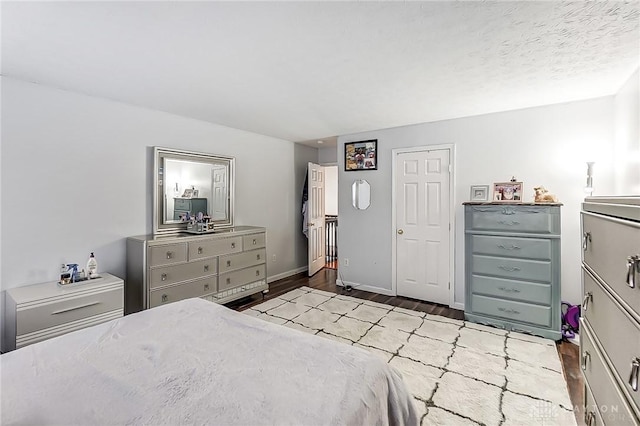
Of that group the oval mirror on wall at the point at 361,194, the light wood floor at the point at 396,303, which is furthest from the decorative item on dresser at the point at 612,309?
the oval mirror on wall at the point at 361,194

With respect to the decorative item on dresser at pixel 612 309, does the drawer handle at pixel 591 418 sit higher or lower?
lower

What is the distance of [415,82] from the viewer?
8.52 ft

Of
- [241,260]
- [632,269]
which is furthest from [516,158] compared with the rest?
A: [241,260]

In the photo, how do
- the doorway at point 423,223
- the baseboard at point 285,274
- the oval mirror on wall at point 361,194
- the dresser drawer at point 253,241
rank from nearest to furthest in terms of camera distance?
the doorway at point 423,223 < the dresser drawer at point 253,241 < the oval mirror on wall at point 361,194 < the baseboard at point 285,274

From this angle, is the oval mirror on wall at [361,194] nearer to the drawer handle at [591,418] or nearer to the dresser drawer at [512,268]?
the dresser drawer at [512,268]

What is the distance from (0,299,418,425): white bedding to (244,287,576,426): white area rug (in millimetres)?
957

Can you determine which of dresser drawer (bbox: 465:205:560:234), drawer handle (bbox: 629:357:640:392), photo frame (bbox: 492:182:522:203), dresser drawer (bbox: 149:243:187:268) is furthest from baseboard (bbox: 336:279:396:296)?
drawer handle (bbox: 629:357:640:392)

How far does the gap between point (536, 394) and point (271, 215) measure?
13.3 ft

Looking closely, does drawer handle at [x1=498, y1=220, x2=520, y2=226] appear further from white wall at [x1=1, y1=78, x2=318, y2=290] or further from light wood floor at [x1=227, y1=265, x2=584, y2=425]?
white wall at [x1=1, y1=78, x2=318, y2=290]

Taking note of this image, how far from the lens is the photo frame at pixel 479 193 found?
11.8 feet

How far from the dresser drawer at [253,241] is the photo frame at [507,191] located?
10.3ft

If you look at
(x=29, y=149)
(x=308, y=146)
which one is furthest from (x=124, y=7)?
(x=308, y=146)

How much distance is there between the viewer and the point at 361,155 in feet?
15.0

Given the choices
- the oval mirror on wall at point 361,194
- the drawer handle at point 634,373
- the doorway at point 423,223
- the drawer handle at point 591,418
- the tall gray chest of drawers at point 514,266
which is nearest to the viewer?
the drawer handle at point 634,373
